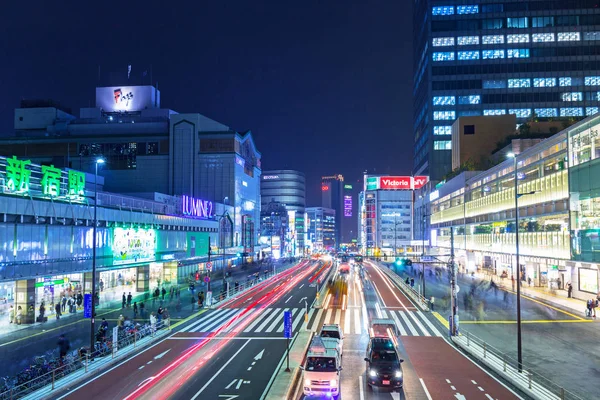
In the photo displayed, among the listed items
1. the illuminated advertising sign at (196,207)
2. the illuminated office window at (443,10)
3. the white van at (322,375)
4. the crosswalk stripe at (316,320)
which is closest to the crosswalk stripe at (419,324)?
the crosswalk stripe at (316,320)

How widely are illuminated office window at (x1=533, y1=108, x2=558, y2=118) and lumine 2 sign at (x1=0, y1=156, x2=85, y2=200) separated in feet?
377

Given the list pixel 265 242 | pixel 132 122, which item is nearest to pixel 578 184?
pixel 132 122

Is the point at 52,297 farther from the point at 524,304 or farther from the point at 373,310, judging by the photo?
the point at 524,304

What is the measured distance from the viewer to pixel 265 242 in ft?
499

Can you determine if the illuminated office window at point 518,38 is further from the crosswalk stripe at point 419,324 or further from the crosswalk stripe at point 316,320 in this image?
the crosswalk stripe at point 316,320

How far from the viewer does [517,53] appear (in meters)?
122

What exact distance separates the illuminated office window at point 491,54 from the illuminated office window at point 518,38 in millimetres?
3530

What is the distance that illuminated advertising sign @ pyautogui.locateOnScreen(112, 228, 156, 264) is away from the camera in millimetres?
48438

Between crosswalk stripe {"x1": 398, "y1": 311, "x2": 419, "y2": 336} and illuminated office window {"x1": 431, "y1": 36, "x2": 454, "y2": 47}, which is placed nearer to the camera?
crosswalk stripe {"x1": 398, "y1": 311, "x2": 419, "y2": 336}

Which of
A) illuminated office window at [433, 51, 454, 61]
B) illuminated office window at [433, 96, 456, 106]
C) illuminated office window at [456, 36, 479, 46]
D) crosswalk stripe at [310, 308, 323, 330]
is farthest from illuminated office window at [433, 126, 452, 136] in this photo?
crosswalk stripe at [310, 308, 323, 330]

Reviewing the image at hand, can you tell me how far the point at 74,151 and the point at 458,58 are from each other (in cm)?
10083

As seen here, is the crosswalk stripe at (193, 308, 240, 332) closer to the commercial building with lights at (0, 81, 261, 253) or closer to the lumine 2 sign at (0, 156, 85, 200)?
the lumine 2 sign at (0, 156, 85, 200)

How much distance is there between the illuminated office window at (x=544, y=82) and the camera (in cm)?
11962

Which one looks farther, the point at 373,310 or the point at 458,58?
the point at 458,58
